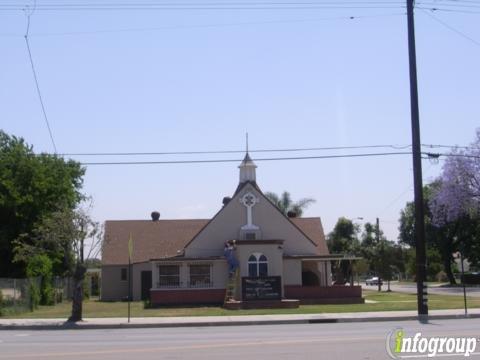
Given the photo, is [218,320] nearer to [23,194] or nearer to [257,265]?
[257,265]

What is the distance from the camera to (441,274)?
348 feet

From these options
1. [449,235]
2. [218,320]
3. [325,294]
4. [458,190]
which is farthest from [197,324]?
[449,235]

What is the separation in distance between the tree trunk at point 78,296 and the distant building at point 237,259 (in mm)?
7721

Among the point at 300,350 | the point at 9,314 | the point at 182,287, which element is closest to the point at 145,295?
the point at 182,287

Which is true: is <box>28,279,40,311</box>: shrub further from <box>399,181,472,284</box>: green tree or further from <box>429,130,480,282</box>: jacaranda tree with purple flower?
<box>399,181,472,284</box>: green tree

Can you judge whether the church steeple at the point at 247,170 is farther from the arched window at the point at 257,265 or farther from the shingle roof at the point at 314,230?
the shingle roof at the point at 314,230

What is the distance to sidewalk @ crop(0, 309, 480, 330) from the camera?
26812 mm

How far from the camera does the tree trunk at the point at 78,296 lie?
28906 mm

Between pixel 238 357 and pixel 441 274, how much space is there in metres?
97.0

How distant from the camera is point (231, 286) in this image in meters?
41.4

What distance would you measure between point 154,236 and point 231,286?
12210 millimetres

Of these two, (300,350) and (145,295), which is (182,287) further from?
(300,350)

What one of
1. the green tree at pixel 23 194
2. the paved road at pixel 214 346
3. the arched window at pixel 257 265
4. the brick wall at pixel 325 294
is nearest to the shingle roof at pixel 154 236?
the green tree at pixel 23 194

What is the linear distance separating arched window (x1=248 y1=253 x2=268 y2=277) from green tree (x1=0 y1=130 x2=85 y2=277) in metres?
14.4
